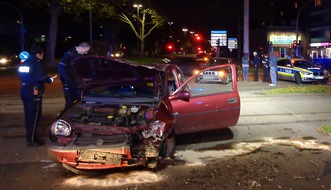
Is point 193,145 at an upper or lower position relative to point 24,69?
lower

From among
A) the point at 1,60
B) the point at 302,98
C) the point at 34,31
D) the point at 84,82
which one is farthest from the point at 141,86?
the point at 34,31

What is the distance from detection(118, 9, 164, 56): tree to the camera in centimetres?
5988

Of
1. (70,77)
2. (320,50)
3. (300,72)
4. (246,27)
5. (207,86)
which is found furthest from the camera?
(320,50)

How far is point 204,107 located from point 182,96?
26.2 inches

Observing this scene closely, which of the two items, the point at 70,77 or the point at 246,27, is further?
the point at 246,27

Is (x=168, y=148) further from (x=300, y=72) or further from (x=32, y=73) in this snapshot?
(x=300, y=72)

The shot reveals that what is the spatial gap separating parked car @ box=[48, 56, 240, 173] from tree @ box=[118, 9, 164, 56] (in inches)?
2018

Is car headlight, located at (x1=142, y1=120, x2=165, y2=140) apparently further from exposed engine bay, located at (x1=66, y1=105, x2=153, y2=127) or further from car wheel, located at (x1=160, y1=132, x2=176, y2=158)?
car wheel, located at (x1=160, y1=132, x2=176, y2=158)

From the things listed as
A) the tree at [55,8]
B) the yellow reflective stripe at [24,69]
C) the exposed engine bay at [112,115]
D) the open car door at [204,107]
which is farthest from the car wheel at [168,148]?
the tree at [55,8]

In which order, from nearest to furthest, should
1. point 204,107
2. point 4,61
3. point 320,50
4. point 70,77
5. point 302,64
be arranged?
point 204,107, point 70,77, point 302,64, point 4,61, point 320,50

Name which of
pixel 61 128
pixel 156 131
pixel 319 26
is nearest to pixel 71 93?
→ pixel 61 128

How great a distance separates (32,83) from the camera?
25.0 ft

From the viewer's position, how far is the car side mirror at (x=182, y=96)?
7.52 metres

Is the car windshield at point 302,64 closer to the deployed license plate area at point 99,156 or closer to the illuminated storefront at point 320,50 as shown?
the deployed license plate area at point 99,156
